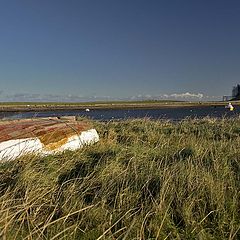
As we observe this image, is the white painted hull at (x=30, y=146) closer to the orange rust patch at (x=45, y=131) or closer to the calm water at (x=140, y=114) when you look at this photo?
the orange rust patch at (x=45, y=131)

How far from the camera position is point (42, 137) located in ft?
31.4

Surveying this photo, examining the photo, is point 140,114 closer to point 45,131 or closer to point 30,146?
point 45,131

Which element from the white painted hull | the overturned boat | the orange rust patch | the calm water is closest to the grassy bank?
the white painted hull

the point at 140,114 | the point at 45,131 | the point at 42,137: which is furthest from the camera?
the point at 140,114

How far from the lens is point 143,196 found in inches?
209

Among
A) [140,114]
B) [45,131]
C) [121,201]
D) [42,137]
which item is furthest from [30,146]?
[140,114]

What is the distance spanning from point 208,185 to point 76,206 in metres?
1.94

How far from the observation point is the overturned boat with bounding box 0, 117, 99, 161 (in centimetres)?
879

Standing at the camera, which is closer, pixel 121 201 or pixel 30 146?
pixel 121 201

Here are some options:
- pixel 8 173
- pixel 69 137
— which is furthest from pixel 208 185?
pixel 69 137

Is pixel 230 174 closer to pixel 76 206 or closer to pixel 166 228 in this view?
pixel 166 228

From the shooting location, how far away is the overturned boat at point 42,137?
879cm

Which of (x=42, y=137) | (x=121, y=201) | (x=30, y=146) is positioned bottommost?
(x=121, y=201)

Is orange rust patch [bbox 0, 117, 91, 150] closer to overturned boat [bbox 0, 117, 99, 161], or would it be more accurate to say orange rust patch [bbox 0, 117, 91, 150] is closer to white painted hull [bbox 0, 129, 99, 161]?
overturned boat [bbox 0, 117, 99, 161]
